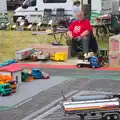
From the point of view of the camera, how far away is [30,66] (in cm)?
1143

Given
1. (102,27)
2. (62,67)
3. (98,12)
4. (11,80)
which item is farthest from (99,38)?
(11,80)

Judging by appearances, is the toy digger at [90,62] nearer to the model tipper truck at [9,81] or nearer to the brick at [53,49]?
the brick at [53,49]

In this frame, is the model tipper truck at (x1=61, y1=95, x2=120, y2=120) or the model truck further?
the model truck

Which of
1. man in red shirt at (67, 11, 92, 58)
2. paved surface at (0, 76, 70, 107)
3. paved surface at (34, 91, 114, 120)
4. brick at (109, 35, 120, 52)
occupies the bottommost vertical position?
paved surface at (34, 91, 114, 120)

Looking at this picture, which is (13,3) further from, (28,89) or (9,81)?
(9,81)

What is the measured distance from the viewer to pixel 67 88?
918cm

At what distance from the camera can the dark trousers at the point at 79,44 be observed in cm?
1197

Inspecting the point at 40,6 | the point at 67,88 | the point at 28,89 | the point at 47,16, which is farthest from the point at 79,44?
the point at 40,6

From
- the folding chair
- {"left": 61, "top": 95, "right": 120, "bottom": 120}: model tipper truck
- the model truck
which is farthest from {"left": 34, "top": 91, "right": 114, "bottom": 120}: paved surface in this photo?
the folding chair

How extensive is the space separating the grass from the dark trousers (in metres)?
1.71

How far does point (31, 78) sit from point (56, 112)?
2.51m

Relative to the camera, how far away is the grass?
45.0ft

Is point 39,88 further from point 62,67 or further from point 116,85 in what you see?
point 62,67

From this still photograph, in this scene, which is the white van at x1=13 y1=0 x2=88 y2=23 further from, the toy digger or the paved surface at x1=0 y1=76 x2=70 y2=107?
the paved surface at x1=0 y1=76 x2=70 y2=107
